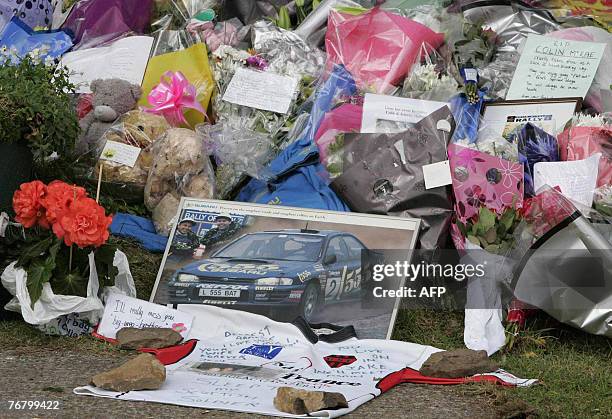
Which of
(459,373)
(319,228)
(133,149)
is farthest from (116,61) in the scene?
(459,373)

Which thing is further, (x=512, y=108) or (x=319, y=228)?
(x=512, y=108)

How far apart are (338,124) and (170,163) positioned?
35.0 inches

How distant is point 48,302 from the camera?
13.4 feet

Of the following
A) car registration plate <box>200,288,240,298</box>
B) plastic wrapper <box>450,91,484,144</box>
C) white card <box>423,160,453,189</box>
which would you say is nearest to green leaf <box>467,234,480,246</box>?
white card <box>423,160,453,189</box>

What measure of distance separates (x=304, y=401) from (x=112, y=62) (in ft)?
10.9

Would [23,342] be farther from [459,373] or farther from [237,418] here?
[459,373]

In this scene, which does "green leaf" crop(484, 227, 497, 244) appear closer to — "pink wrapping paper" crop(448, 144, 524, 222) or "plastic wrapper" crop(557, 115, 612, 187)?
"pink wrapping paper" crop(448, 144, 524, 222)

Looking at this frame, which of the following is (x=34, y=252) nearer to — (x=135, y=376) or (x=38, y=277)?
(x=38, y=277)

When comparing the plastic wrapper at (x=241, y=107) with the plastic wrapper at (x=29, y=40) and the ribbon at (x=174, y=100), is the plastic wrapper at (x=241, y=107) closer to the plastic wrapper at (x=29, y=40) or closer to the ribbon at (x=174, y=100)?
the ribbon at (x=174, y=100)

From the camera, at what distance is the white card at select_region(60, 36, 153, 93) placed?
19.6 feet

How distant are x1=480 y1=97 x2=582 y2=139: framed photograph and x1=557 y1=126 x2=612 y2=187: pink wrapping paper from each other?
228mm

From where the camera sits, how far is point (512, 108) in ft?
17.4

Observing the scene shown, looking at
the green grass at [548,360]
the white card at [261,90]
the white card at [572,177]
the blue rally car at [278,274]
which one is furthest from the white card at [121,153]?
the white card at [572,177]

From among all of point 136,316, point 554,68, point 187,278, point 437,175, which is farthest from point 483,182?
point 136,316
